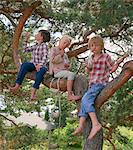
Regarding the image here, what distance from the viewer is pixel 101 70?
388 cm

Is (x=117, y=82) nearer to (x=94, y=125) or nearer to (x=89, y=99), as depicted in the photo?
(x=89, y=99)

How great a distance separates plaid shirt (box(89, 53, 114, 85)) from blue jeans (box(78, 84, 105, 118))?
5 centimetres

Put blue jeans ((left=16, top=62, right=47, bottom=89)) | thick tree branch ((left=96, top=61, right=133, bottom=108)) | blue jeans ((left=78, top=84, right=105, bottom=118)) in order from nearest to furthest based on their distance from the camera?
thick tree branch ((left=96, top=61, right=133, bottom=108))
blue jeans ((left=78, top=84, right=105, bottom=118))
blue jeans ((left=16, top=62, right=47, bottom=89))

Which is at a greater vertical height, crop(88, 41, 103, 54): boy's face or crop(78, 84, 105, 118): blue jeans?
crop(88, 41, 103, 54): boy's face

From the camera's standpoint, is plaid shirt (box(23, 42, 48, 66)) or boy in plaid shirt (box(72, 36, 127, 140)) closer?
boy in plaid shirt (box(72, 36, 127, 140))

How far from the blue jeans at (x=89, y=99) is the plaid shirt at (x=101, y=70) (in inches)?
2.1

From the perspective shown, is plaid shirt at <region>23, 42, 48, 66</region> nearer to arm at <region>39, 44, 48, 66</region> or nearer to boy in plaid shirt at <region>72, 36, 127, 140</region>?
arm at <region>39, 44, 48, 66</region>

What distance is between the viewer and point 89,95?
3.88 metres

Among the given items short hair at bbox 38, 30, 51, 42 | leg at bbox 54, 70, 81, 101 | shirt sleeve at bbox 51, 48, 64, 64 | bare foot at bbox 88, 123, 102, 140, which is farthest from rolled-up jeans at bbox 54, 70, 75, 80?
bare foot at bbox 88, 123, 102, 140

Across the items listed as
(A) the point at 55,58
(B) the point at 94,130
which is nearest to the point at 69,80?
(A) the point at 55,58

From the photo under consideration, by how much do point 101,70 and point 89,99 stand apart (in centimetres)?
28

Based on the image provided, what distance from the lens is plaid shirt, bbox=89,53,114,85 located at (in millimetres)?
3885

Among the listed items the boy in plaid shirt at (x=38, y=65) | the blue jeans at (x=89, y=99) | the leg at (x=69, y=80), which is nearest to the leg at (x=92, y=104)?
the blue jeans at (x=89, y=99)

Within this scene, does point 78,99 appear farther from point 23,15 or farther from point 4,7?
point 4,7
